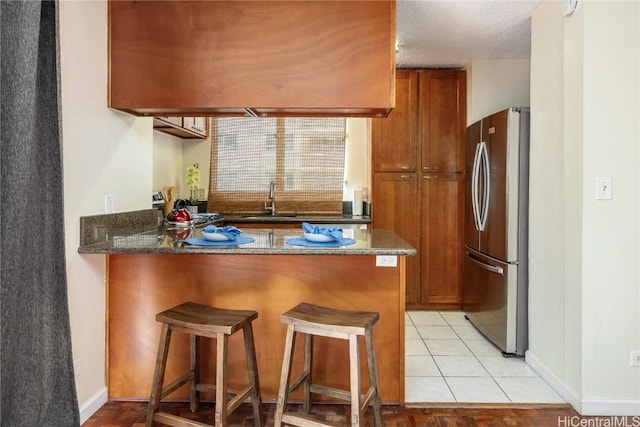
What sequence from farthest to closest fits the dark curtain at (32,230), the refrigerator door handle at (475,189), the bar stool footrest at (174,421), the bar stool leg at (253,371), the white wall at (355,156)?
the white wall at (355,156) < the refrigerator door handle at (475,189) < the bar stool leg at (253,371) < the bar stool footrest at (174,421) < the dark curtain at (32,230)

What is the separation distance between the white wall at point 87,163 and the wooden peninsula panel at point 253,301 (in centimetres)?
11

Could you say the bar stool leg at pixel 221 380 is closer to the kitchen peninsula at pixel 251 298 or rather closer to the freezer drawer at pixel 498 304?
the kitchen peninsula at pixel 251 298

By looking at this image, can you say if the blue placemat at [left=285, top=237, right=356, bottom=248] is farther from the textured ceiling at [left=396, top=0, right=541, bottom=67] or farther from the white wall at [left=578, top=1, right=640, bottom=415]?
the textured ceiling at [left=396, top=0, right=541, bottom=67]

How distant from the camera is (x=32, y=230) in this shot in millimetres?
1586

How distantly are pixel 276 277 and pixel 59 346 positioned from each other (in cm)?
103

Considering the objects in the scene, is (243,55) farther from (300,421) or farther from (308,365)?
(300,421)

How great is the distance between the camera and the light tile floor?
8.07ft

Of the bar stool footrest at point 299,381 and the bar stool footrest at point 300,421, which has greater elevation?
the bar stool footrest at point 299,381

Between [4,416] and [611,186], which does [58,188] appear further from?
[611,186]

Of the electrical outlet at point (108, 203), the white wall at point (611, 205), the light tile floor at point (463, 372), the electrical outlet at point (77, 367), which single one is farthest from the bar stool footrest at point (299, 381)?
the white wall at point (611, 205)

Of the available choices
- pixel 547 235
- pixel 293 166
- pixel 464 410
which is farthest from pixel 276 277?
pixel 293 166

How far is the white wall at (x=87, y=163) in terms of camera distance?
2.04 m

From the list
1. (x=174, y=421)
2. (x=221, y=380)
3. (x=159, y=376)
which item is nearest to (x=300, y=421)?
(x=221, y=380)

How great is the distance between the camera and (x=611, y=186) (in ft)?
7.35
